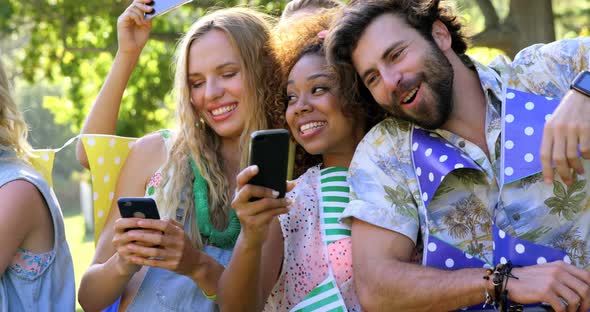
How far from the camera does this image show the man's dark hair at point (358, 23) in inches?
127

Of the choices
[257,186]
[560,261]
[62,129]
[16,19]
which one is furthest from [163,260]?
[62,129]

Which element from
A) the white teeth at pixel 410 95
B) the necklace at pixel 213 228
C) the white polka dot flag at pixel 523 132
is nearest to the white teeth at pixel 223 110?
the necklace at pixel 213 228

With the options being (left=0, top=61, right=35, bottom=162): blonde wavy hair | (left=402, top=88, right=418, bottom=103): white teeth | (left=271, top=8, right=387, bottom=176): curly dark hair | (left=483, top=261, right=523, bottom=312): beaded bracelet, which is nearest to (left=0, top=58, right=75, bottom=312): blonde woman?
(left=0, top=61, right=35, bottom=162): blonde wavy hair

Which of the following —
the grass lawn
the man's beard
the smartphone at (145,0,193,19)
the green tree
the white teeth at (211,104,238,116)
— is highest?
the smartphone at (145,0,193,19)

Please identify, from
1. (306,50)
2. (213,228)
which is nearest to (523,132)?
(306,50)

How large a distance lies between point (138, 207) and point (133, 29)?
55.0 inches

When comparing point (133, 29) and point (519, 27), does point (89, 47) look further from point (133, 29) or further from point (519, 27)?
point (133, 29)

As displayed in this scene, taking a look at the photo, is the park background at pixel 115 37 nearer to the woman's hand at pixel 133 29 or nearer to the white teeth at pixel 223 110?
the woman's hand at pixel 133 29

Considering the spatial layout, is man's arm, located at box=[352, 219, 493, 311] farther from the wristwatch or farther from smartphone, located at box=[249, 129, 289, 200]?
the wristwatch

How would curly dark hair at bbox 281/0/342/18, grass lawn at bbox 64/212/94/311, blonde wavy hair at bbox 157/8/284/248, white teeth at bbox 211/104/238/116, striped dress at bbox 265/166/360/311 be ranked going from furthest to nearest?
grass lawn at bbox 64/212/94/311, curly dark hair at bbox 281/0/342/18, white teeth at bbox 211/104/238/116, blonde wavy hair at bbox 157/8/284/248, striped dress at bbox 265/166/360/311

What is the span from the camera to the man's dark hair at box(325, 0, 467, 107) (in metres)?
3.23

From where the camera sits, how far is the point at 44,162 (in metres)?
3.77

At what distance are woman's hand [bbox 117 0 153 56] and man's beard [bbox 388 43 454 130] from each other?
4.85ft

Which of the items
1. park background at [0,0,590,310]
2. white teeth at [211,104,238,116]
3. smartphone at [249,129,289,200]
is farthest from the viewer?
park background at [0,0,590,310]
